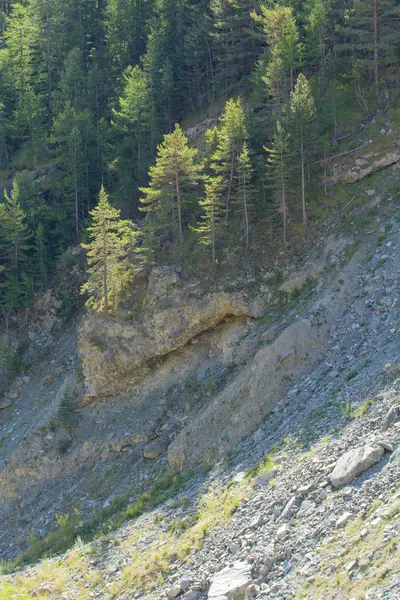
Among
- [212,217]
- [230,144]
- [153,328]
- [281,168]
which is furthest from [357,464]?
[230,144]

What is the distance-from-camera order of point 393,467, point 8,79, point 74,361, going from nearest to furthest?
1. point 393,467
2. point 74,361
3. point 8,79

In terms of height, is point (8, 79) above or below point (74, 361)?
above

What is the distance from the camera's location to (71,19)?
73.3 m

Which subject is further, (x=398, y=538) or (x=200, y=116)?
(x=200, y=116)

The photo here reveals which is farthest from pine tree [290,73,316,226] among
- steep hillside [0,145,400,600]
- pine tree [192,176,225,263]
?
pine tree [192,176,225,263]

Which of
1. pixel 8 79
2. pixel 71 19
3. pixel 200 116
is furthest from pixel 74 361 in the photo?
pixel 71 19

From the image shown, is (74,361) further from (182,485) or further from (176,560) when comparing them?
(176,560)

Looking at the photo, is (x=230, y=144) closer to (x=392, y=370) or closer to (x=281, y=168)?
(x=281, y=168)

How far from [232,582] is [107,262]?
78.7 ft

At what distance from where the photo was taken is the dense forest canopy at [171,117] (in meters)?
40.7

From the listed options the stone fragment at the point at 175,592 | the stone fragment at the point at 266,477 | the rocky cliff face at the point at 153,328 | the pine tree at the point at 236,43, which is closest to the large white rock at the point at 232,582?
the stone fragment at the point at 175,592

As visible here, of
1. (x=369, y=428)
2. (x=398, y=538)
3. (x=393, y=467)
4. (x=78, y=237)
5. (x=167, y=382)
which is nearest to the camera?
(x=398, y=538)

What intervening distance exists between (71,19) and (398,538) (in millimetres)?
68238

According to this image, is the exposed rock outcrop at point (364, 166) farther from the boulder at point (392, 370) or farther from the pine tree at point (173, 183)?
the boulder at point (392, 370)
